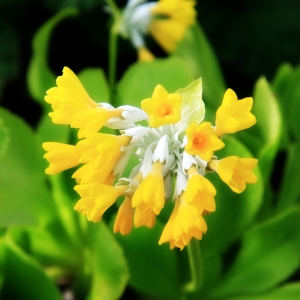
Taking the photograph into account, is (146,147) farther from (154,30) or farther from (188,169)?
(154,30)

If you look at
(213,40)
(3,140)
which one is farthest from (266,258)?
(213,40)

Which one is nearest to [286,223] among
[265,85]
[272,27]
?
[265,85]

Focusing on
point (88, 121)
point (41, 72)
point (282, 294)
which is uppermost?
point (88, 121)

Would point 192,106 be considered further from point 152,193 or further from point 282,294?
point 282,294

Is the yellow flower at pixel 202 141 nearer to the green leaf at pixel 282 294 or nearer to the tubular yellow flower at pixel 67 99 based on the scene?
the tubular yellow flower at pixel 67 99

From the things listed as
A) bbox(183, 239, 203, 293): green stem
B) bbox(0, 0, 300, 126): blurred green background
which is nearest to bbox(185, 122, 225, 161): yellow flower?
bbox(183, 239, 203, 293): green stem

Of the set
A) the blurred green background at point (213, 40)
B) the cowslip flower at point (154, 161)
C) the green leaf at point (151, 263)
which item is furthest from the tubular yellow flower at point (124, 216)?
the blurred green background at point (213, 40)
